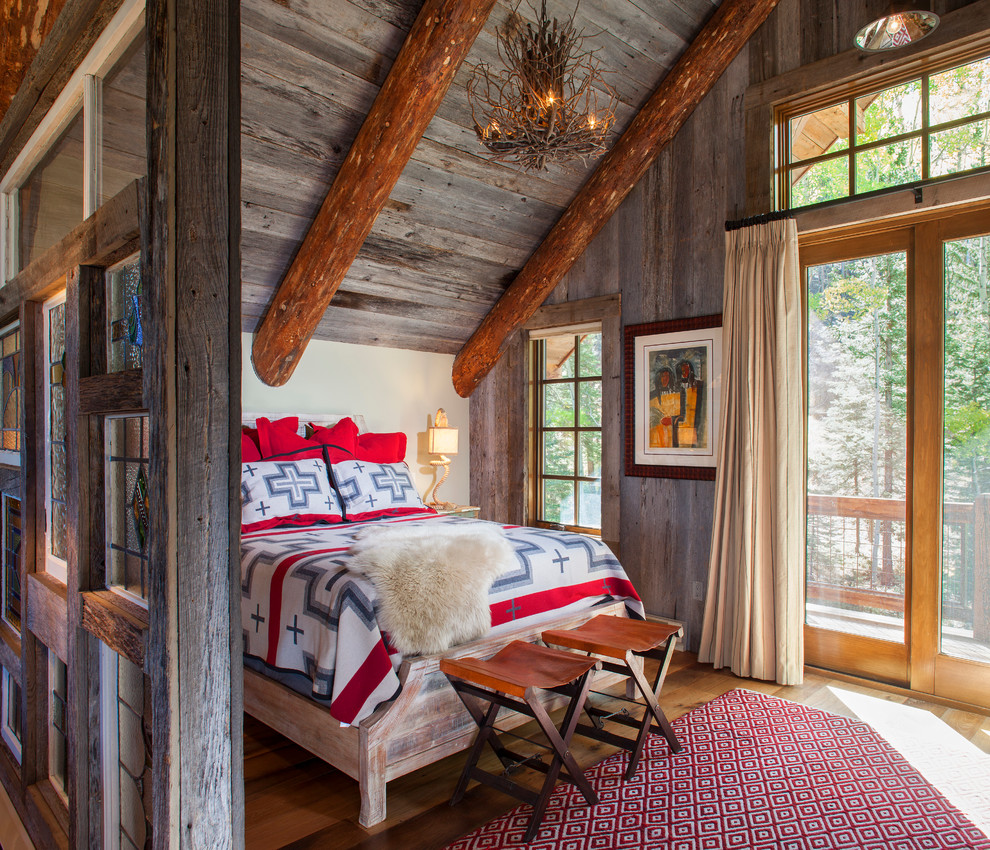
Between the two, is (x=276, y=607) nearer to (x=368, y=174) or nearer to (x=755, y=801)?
(x=755, y=801)

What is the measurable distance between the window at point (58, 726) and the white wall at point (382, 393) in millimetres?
1987

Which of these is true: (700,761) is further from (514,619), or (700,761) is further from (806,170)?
(806,170)

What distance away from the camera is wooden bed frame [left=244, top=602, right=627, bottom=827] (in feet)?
6.96

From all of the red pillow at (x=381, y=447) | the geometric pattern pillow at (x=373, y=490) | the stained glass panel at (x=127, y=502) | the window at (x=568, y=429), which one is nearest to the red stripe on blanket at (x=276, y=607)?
the stained glass panel at (x=127, y=502)

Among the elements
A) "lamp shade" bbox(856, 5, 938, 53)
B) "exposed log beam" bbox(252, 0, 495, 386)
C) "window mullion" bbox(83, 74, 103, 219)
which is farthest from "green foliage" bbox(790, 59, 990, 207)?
"window mullion" bbox(83, 74, 103, 219)

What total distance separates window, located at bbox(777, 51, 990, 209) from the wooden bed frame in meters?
2.80

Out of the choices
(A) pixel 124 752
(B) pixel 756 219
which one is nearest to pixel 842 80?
(B) pixel 756 219

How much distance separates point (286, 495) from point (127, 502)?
1709 mm

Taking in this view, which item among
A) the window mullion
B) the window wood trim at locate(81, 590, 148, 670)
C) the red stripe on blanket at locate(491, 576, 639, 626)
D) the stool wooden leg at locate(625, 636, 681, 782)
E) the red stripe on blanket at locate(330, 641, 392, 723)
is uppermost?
the window mullion

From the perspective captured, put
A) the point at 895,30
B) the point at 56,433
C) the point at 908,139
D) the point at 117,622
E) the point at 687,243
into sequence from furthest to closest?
1. the point at 687,243
2. the point at 908,139
3. the point at 895,30
4. the point at 56,433
5. the point at 117,622

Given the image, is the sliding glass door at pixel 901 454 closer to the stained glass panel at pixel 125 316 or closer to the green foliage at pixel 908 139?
the green foliage at pixel 908 139

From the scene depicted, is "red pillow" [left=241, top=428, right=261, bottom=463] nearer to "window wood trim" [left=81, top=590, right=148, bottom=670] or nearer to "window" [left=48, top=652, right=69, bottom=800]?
"window" [left=48, top=652, right=69, bottom=800]

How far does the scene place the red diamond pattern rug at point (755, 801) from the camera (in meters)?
2.01

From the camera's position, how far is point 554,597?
2871mm
